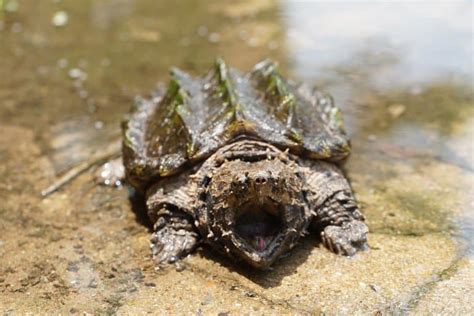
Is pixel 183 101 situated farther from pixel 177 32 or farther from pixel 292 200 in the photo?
pixel 177 32

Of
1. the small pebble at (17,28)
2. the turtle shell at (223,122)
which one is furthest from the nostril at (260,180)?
the small pebble at (17,28)

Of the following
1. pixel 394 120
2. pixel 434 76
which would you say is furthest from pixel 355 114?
pixel 434 76

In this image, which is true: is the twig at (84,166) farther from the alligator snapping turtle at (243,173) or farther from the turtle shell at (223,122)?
the alligator snapping turtle at (243,173)

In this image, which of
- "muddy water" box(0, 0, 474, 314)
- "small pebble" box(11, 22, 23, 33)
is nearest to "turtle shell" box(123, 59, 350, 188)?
"muddy water" box(0, 0, 474, 314)

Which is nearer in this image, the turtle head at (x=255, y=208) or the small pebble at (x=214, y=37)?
the turtle head at (x=255, y=208)

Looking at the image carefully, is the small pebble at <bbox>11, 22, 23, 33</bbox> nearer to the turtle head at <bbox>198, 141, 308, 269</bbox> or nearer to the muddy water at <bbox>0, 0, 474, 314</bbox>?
the muddy water at <bbox>0, 0, 474, 314</bbox>

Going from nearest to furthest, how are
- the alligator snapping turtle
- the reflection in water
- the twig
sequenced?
the alligator snapping turtle
the twig
the reflection in water

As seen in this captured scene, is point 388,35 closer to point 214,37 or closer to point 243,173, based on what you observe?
point 214,37

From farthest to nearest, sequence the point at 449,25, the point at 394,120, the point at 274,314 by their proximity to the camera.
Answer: the point at 449,25 → the point at 394,120 → the point at 274,314

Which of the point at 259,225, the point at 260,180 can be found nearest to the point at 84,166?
the point at 259,225
